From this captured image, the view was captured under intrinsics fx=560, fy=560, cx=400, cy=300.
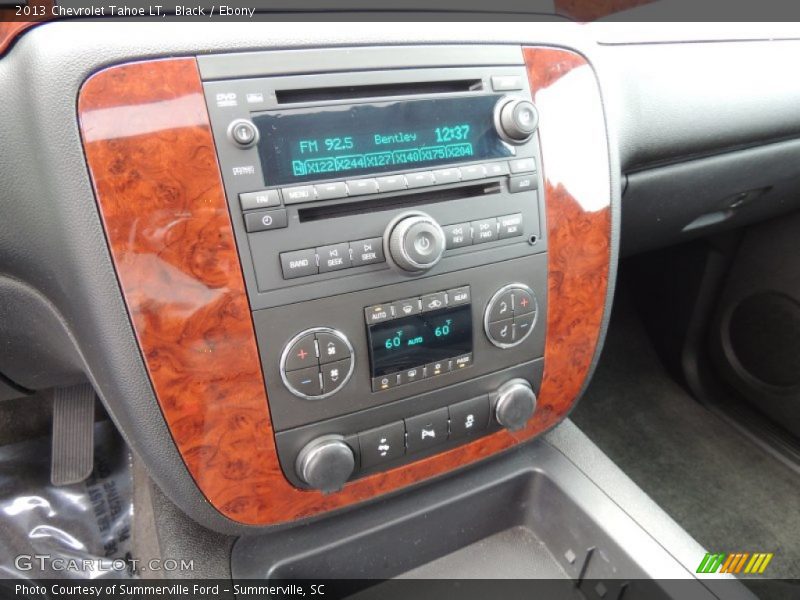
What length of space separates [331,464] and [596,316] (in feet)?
1.31

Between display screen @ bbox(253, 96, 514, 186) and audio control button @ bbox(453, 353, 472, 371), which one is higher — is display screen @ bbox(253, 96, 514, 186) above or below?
above

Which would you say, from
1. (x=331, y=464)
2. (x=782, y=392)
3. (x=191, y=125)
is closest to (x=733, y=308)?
(x=782, y=392)

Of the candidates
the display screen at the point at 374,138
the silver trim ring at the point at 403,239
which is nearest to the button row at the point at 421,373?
the silver trim ring at the point at 403,239

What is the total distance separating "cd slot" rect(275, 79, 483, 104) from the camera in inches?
21.1

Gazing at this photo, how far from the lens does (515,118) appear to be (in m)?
0.61

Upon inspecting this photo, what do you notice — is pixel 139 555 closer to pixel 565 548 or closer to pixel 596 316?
pixel 565 548

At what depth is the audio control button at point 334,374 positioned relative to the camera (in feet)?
1.87

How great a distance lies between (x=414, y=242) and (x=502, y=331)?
7.0 inches

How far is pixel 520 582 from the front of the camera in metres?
0.76

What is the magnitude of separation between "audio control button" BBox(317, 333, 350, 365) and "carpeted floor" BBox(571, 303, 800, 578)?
3.17ft

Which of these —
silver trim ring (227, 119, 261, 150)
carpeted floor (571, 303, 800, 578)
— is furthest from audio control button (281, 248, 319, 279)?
carpeted floor (571, 303, 800, 578)

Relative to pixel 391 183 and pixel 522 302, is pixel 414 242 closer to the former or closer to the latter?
pixel 391 183

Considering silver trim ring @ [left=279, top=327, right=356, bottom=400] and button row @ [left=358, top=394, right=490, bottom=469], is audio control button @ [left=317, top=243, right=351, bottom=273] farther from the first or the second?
button row @ [left=358, top=394, right=490, bottom=469]

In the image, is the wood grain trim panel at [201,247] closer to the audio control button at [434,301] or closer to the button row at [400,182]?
the button row at [400,182]
